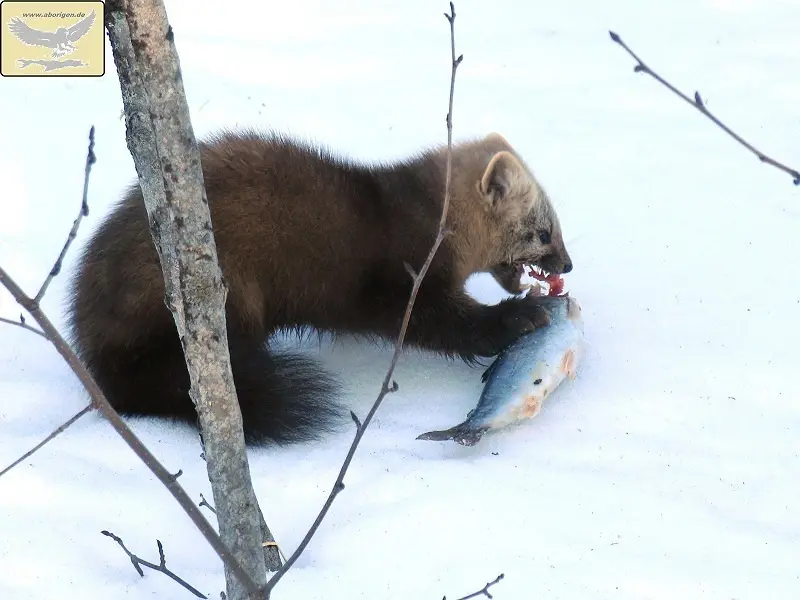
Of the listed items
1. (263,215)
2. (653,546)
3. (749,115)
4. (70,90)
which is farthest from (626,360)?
(70,90)

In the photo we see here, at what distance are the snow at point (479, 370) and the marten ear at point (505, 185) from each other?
1.55 feet

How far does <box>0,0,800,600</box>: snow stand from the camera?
8.72 ft

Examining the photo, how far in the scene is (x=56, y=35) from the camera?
5.24m

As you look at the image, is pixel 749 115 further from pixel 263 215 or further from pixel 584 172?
pixel 263 215

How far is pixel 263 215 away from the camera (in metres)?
3.46

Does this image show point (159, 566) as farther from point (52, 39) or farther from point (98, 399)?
point (52, 39)

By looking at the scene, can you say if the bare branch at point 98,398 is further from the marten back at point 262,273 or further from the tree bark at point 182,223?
the marten back at point 262,273

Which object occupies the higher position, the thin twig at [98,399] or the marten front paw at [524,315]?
the thin twig at [98,399]

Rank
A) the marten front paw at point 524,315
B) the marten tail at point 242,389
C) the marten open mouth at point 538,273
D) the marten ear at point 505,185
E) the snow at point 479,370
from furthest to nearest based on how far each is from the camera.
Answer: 1. the marten open mouth at point 538,273
2. the marten ear at point 505,185
3. the marten front paw at point 524,315
4. the marten tail at point 242,389
5. the snow at point 479,370

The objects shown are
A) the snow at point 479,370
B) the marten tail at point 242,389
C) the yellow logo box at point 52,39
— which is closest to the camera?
the snow at point 479,370

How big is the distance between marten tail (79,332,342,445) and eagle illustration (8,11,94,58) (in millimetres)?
2218

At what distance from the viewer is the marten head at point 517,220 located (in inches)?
150

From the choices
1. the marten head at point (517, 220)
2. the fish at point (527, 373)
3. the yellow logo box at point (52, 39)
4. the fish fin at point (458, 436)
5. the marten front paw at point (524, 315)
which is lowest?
the fish fin at point (458, 436)

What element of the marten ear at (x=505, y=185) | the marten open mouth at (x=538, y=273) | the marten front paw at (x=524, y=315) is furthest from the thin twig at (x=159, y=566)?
the marten open mouth at (x=538, y=273)
